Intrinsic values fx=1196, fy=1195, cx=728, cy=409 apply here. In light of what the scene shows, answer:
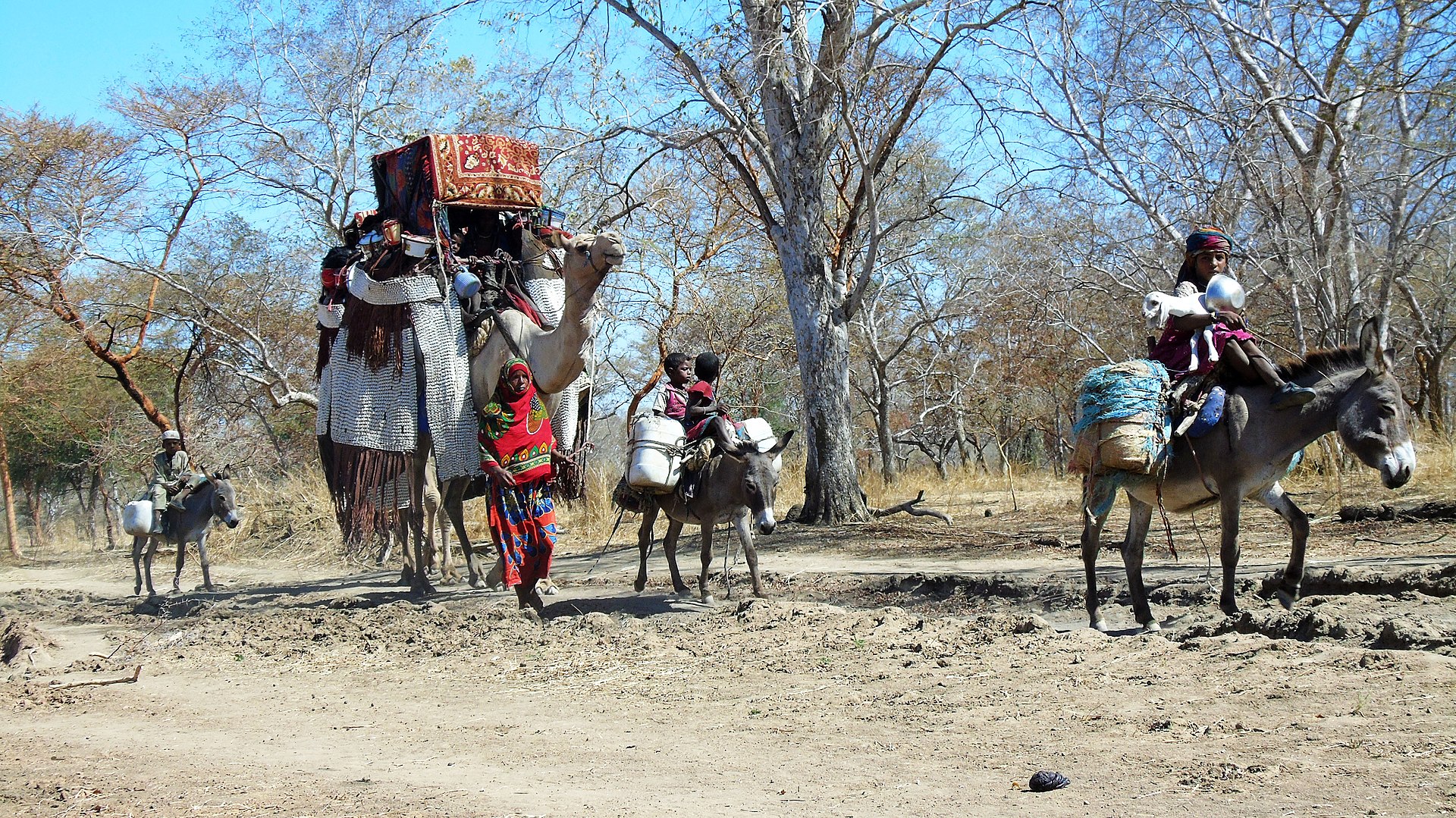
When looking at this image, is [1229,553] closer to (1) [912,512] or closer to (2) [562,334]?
(2) [562,334]

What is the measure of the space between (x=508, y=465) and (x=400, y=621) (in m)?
1.82

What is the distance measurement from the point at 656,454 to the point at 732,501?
0.77 metres

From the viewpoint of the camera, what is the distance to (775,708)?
6395 millimetres

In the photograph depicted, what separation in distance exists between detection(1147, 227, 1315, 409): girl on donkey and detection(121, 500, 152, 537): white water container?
12.3 meters

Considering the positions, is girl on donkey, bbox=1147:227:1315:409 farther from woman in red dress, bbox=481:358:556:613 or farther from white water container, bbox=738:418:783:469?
woman in red dress, bbox=481:358:556:613

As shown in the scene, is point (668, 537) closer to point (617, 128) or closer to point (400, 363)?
point (400, 363)

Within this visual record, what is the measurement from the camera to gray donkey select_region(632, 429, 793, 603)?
10188 millimetres

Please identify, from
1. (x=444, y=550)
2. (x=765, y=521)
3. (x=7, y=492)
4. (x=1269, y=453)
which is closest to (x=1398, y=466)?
(x=1269, y=453)

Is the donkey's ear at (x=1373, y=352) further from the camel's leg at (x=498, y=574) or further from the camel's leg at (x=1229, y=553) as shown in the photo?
the camel's leg at (x=498, y=574)

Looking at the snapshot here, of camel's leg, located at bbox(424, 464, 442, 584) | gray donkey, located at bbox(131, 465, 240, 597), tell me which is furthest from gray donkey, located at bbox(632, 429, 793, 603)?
gray donkey, located at bbox(131, 465, 240, 597)

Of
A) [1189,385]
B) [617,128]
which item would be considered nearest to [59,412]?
[617,128]

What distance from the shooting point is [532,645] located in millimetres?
8703

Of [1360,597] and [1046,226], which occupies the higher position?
[1046,226]

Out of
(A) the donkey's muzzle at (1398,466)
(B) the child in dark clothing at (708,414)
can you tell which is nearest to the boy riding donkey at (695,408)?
(B) the child in dark clothing at (708,414)
